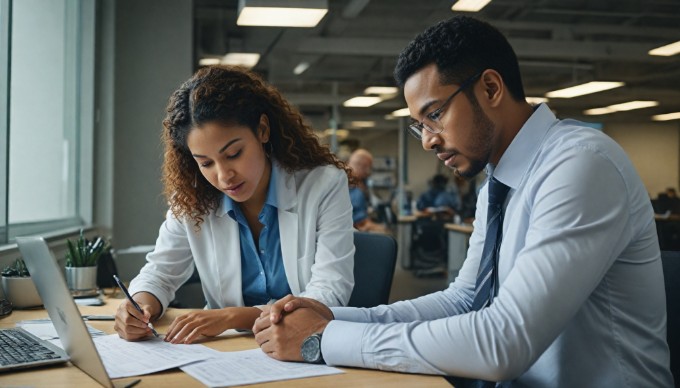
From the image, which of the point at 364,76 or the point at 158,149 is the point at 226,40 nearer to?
the point at 364,76

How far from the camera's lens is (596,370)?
1.25 metres

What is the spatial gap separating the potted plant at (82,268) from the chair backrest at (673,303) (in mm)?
1937

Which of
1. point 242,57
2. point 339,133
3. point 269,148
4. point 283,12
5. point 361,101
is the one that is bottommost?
point 269,148

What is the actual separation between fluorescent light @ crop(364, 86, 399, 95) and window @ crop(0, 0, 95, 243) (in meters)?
8.21

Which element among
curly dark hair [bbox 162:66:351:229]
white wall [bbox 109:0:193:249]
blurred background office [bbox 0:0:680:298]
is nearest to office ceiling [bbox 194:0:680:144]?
blurred background office [bbox 0:0:680:298]

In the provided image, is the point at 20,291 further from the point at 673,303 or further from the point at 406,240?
the point at 406,240

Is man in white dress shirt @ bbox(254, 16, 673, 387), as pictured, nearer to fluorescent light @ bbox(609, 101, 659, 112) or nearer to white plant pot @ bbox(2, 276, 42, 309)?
white plant pot @ bbox(2, 276, 42, 309)

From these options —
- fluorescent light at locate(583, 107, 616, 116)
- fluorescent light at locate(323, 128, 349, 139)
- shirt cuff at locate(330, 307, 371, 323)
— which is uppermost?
fluorescent light at locate(583, 107, 616, 116)

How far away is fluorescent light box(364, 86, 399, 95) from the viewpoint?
12.0 metres

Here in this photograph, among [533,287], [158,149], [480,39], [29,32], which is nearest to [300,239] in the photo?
[480,39]

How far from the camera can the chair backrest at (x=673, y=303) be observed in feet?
4.68

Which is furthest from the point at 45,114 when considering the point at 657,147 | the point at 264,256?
the point at 657,147

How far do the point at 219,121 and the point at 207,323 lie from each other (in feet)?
1.96

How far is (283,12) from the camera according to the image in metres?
4.89
